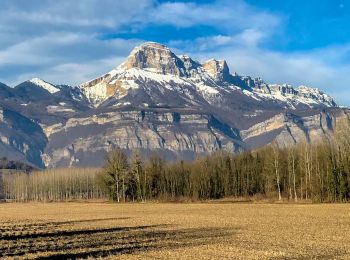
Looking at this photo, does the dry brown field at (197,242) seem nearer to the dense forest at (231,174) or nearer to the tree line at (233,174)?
the tree line at (233,174)

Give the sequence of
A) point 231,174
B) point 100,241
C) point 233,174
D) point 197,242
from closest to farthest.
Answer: point 197,242
point 100,241
point 233,174
point 231,174

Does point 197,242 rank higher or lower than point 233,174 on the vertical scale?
lower

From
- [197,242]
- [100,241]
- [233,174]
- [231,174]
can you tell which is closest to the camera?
[197,242]

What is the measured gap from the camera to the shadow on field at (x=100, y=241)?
32.8m

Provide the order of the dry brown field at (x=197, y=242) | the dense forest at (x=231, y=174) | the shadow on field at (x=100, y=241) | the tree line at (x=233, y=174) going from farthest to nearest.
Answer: the dense forest at (x=231, y=174), the tree line at (x=233, y=174), the shadow on field at (x=100, y=241), the dry brown field at (x=197, y=242)

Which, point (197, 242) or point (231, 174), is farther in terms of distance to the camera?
point (231, 174)

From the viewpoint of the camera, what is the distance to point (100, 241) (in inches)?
Result: 1550

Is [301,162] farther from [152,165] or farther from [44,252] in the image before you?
[44,252]

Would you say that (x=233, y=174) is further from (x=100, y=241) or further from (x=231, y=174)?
(x=100, y=241)

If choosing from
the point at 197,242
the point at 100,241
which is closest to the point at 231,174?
the point at 100,241

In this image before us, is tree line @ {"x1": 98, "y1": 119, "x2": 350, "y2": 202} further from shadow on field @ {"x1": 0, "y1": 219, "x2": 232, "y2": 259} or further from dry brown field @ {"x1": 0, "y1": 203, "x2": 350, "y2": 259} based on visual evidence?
shadow on field @ {"x1": 0, "y1": 219, "x2": 232, "y2": 259}

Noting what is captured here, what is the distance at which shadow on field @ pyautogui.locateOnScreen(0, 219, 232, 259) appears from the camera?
3281 centimetres

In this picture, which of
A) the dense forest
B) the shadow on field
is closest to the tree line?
the dense forest

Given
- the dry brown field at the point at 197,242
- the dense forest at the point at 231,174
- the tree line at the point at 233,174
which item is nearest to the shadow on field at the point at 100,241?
Result: the dry brown field at the point at 197,242
